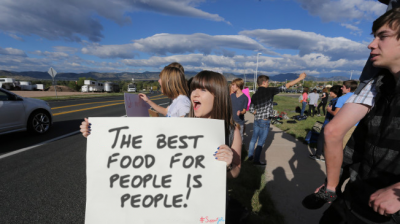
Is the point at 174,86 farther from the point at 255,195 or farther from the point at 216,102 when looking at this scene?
the point at 255,195

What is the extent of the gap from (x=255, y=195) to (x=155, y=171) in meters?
2.34

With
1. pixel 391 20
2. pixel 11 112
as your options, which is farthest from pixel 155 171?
pixel 11 112

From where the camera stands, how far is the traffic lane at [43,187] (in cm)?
262

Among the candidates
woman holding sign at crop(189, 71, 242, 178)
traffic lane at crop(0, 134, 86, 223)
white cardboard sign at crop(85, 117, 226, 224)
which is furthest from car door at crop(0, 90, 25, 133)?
woman holding sign at crop(189, 71, 242, 178)

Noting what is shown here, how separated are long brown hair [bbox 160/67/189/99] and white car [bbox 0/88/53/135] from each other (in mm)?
5895

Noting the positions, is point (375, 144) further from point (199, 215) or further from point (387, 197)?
point (199, 215)

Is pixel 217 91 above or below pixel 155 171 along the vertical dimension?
above

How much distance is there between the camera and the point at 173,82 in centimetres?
256

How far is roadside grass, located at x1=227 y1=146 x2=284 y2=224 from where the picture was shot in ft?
8.52

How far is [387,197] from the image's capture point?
0.93 m

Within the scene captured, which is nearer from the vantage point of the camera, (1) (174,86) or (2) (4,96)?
(1) (174,86)

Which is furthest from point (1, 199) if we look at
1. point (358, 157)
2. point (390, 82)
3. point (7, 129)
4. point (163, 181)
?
point (390, 82)

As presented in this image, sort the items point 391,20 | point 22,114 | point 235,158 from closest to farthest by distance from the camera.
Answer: point 391,20 < point 235,158 < point 22,114

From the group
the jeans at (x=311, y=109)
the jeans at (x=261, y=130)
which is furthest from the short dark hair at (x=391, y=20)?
the jeans at (x=311, y=109)
